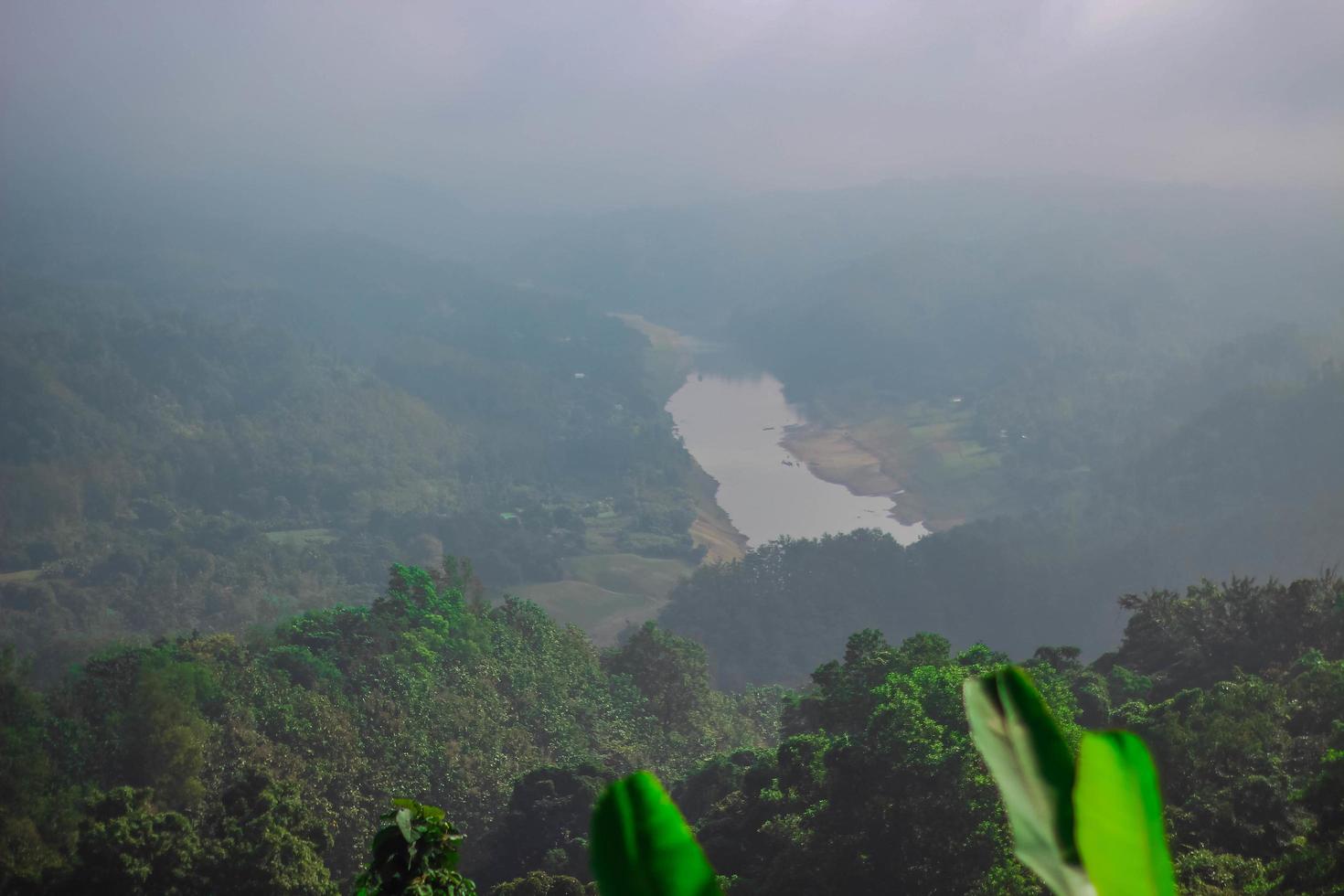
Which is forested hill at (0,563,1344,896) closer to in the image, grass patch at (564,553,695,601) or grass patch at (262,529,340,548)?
grass patch at (564,553,695,601)

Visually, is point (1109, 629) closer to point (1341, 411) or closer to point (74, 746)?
point (1341, 411)

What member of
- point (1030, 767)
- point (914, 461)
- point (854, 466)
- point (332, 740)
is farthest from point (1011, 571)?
point (1030, 767)

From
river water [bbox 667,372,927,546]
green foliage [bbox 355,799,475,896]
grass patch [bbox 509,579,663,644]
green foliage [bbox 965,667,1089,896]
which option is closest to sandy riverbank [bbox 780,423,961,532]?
river water [bbox 667,372,927,546]

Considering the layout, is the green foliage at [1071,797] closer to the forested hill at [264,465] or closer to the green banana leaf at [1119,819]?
the green banana leaf at [1119,819]

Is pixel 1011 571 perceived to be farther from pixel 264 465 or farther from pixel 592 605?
pixel 264 465

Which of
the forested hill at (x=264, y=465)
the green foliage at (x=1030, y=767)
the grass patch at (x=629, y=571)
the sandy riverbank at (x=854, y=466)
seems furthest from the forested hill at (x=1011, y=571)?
the green foliage at (x=1030, y=767)

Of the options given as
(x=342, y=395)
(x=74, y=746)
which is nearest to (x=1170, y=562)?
(x=74, y=746)
